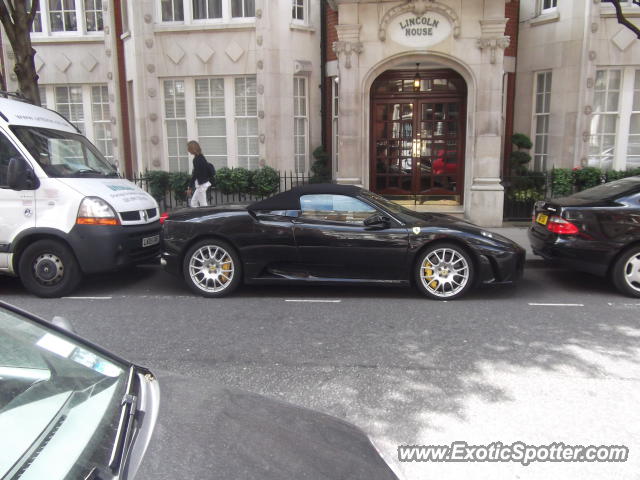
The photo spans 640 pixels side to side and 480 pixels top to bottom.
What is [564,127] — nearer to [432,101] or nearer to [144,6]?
[432,101]


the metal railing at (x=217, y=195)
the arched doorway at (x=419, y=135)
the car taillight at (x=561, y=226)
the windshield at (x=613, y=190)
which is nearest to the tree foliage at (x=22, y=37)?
→ the metal railing at (x=217, y=195)

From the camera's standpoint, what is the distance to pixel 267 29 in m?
13.4

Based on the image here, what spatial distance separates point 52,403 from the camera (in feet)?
5.87

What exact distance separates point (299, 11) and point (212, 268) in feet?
32.7

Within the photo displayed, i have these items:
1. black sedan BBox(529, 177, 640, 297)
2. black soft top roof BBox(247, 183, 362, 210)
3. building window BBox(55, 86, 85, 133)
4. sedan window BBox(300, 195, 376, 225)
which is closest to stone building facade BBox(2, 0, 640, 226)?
building window BBox(55, 86, 85, 133)

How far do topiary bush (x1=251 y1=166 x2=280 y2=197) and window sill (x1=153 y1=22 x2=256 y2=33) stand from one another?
12.4ft

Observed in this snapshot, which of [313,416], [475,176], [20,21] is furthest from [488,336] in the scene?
[20,21]

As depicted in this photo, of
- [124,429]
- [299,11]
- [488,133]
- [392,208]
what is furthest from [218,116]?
[124,429]

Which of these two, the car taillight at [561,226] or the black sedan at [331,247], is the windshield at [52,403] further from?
the car taillight at [561,226]

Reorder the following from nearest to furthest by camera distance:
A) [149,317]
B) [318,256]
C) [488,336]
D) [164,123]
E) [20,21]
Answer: [488,336] < [149,317] < [318,256] < [20,21] < [164,123]

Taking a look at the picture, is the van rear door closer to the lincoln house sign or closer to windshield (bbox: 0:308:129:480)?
windshield (bbox: 0:308:129:480)

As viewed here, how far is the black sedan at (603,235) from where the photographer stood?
6.78m

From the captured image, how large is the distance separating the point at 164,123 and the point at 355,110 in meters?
5.64

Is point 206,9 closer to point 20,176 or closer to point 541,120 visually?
point 20,176
